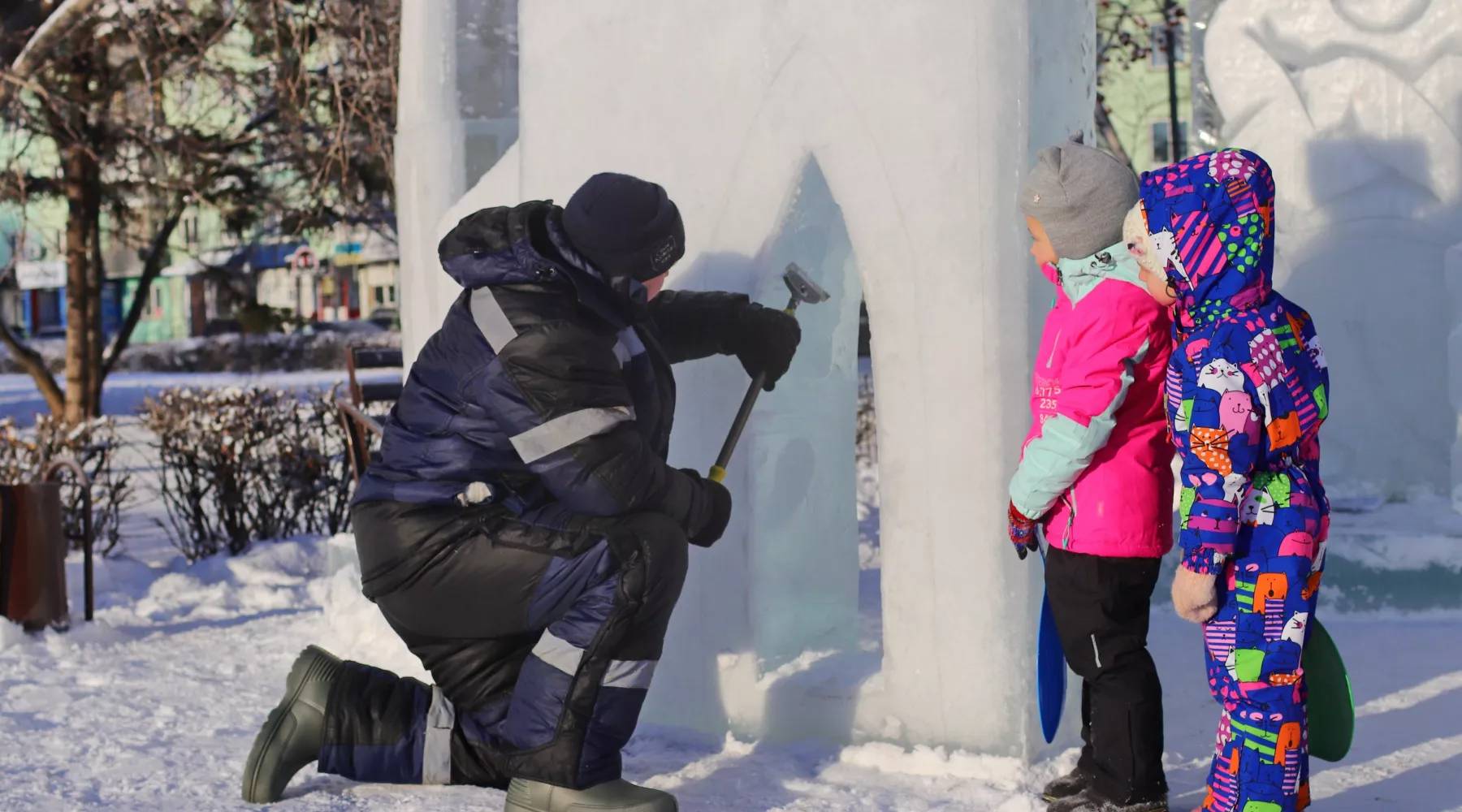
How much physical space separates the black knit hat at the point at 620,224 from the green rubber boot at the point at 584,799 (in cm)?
106

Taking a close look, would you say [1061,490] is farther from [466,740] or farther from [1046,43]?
[466,740]

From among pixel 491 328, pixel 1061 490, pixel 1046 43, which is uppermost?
pixel 1046 43

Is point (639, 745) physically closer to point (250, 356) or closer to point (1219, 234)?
point (1219, 234)

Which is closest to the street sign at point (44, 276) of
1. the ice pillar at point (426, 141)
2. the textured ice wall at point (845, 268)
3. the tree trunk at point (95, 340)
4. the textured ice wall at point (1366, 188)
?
the tree trunk at point (95, 340)

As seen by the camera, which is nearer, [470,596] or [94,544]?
[470,596]

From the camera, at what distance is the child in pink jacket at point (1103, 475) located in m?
2.78

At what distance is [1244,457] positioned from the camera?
247 cm

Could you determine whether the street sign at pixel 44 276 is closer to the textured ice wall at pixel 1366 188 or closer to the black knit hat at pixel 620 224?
the textured ice wall at pixel 1366 188

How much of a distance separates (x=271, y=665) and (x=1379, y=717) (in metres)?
3.39

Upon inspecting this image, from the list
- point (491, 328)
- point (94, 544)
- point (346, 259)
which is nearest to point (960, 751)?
point (491, 328)

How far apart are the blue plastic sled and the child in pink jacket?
5.8 inches

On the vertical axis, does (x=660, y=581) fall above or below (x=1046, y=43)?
below

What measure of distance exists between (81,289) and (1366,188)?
40.5 ft

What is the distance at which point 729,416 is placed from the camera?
369 cm
